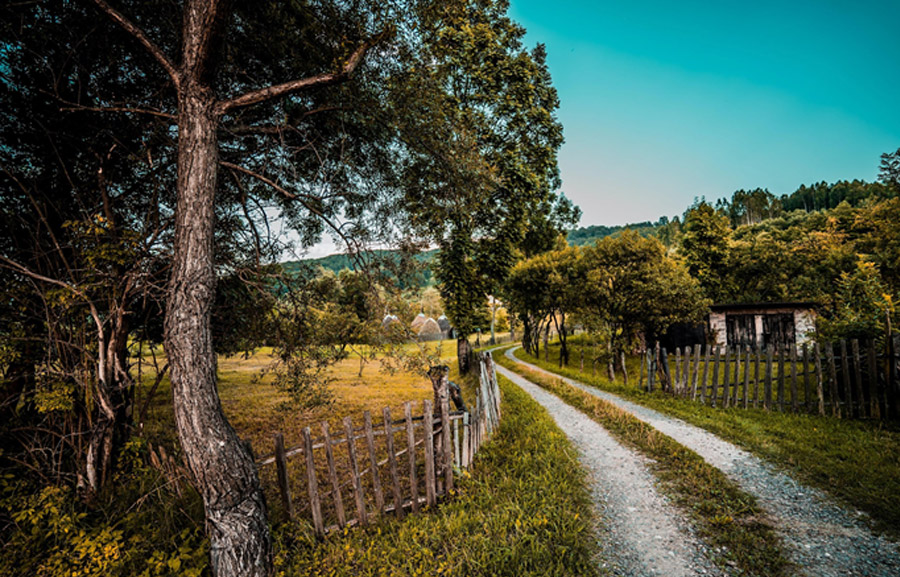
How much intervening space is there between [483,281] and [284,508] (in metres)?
10.8

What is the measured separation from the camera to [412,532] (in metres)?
4.28

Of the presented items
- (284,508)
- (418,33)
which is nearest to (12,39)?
(418,33)

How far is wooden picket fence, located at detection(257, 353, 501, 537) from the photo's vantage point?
14.1 feet

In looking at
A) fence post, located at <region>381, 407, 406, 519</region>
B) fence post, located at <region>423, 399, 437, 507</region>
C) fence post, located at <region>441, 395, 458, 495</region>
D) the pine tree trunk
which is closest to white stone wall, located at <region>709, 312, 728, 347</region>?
fence post, located at <region>441, 395, 458, 495</region>

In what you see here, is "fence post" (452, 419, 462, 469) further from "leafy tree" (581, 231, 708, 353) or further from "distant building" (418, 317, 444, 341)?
"distant building" (418, 317, 444, 341)

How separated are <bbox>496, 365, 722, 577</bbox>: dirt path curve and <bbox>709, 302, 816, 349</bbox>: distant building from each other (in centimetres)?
2000

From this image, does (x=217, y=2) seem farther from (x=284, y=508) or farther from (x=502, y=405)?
(x=502, y=405)

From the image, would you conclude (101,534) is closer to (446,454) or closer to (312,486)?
(312,486)

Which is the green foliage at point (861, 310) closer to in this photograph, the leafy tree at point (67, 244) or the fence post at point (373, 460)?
the fence post at point (373, 460)

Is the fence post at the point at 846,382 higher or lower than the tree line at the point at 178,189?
lower

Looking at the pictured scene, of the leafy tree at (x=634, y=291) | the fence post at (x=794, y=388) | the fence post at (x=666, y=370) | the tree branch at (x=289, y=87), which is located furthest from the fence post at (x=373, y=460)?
the leafy tree at (x=634, y=291)

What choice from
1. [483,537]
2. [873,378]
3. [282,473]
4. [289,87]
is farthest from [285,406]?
[873,378]

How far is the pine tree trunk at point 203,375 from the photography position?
3.38 metres

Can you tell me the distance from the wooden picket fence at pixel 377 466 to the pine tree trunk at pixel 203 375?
646 mm
